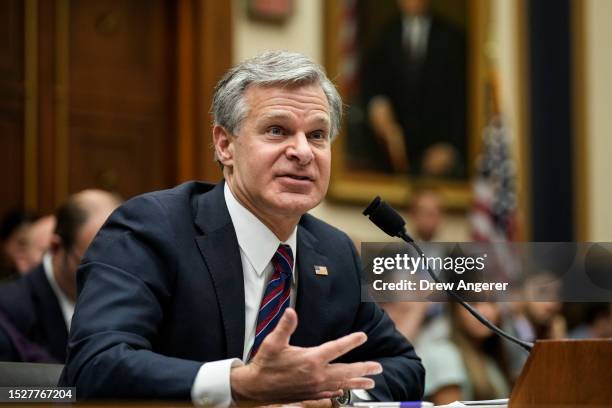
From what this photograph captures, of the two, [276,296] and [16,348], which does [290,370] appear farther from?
[16,348]

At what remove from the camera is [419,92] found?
27.5 ft

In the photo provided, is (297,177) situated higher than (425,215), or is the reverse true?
(297,177)

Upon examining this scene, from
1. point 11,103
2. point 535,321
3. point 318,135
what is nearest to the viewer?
point 318,135

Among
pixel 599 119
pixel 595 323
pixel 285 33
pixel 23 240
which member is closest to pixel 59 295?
pixel 23 240

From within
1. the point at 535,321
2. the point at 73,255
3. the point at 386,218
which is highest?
the point at 386,218

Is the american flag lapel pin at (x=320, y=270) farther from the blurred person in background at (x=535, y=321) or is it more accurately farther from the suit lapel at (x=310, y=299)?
the blurred person in background at (x=535, y=321)

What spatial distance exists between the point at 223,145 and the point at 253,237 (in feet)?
0.97

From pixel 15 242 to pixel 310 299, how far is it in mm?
2910

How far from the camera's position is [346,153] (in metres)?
7.80

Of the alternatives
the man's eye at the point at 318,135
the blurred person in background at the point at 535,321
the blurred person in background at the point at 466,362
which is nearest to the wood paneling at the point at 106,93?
the blurred person in background at the point at 535,321

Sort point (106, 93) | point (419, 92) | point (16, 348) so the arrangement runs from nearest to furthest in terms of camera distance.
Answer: point (16, 348) < point (106, 93) < point (419, 92)

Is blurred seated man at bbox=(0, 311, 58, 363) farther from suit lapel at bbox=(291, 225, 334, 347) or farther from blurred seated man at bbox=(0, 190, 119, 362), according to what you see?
suit lapel at bbox=(291, 225, 334, 347)

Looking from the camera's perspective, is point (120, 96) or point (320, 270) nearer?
point (320, 270)

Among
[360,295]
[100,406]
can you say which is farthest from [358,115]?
[100,406]
